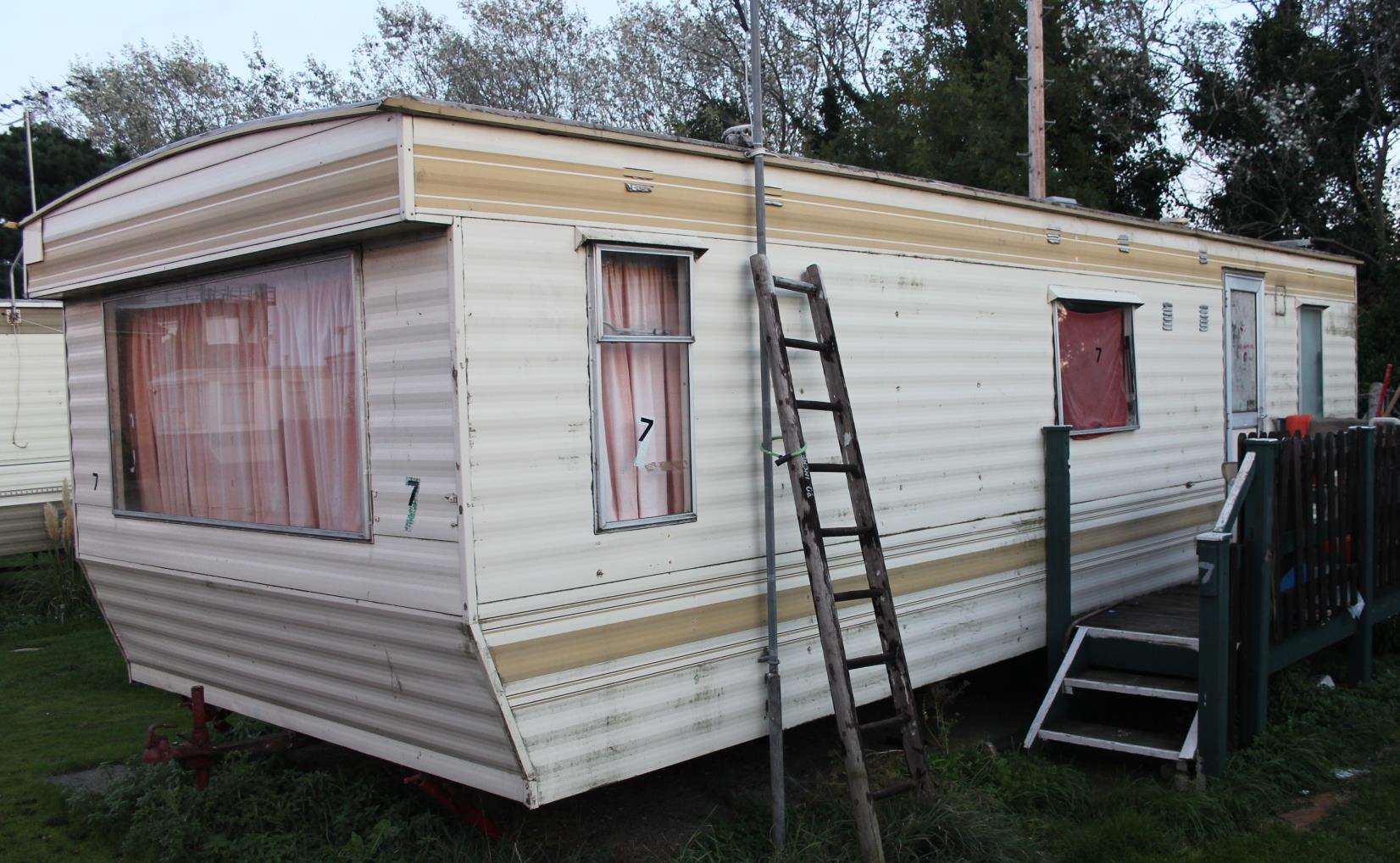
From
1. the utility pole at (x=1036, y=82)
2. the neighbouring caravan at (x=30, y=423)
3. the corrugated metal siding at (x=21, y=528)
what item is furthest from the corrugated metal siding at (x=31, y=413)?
the utility pole at (x=1036, y=82)

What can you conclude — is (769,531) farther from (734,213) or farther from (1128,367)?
(1128,367)

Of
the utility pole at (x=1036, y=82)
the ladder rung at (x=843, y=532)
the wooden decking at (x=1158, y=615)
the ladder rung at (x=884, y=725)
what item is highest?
the utility pole at (x=1036, y=82)

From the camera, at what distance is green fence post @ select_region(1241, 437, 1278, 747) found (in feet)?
19.2

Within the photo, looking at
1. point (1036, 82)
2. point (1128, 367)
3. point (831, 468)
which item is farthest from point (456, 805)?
point (1036, 82)

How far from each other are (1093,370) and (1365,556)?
204 centimetres

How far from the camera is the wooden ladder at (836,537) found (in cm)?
452

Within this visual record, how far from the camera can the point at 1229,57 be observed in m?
18.5

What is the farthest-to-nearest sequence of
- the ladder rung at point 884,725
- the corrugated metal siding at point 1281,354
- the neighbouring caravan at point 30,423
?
the neighbouring caravan at point 30,423, the corrugated metal siding at point 1281,354, the ladder rung at point 884,725

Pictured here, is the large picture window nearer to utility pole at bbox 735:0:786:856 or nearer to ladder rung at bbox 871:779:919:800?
utility pole at bbox 735:0:786:856

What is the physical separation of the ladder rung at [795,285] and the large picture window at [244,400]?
1726 mm

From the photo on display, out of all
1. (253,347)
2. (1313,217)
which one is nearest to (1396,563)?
(253,347)

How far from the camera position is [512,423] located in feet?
13.2

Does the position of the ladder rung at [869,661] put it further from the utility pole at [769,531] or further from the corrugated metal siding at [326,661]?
the corrugated metal siding at [326,661]

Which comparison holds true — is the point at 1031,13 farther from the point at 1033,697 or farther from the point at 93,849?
the point at 93,849
